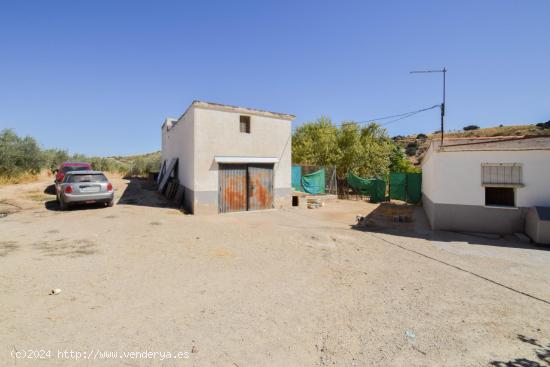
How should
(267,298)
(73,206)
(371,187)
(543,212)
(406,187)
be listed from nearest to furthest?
(267,298), (543,212), (73,206), (406,187), (371,187)

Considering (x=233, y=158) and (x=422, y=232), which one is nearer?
(x=422, y=232)

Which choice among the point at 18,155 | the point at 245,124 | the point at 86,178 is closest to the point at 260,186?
the point at 245,124

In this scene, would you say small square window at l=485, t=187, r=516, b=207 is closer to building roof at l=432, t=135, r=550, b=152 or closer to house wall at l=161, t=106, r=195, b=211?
building roof at l=432, t=135, r=550, b=152

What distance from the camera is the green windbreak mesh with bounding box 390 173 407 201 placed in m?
17.8

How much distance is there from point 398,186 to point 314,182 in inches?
225

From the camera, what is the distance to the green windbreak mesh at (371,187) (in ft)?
59.6

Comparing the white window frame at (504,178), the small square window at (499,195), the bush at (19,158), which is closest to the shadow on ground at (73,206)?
the bush at (19,158)

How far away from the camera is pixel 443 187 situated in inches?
376

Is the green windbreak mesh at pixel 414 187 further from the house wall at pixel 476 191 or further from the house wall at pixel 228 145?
the house wall at pixel 228 145

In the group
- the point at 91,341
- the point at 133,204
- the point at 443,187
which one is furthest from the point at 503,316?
the point at 133,204

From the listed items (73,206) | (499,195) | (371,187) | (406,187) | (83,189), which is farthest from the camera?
(371,187)

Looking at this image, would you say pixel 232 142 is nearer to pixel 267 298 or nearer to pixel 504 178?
pixel 267 298

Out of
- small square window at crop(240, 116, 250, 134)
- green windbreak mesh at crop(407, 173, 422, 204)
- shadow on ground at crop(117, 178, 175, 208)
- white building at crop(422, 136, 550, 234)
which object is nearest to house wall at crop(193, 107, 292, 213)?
small square window at crop(240, 116, 250, 134)

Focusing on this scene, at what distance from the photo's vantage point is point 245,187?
12.5 m
